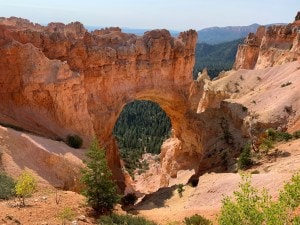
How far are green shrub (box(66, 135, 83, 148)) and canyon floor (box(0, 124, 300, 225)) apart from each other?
1564mm

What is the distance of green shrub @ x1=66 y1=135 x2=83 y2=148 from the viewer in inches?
1212

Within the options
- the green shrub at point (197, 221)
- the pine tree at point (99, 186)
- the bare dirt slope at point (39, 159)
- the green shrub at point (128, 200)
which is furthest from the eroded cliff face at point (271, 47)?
the pine tree at point (99, 186)

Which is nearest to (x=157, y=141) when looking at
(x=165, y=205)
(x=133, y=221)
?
(x=165, y=205)

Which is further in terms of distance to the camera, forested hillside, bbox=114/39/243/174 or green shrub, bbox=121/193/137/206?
forested hillside, bbox=114/39/243/174

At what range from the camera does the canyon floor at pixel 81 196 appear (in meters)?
17.7

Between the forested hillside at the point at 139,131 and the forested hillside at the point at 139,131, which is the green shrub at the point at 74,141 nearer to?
the forested hillside at the point at 139,131

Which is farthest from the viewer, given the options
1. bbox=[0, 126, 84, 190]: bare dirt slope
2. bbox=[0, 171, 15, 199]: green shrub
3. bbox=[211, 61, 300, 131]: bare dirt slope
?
bbox=[211, 61, 300, 131]: bare dirt slope

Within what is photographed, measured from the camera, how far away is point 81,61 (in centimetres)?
3619

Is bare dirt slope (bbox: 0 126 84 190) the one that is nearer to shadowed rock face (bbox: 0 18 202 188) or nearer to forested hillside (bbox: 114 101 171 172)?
shadowed rock face (bbox: 0 18 202 188)

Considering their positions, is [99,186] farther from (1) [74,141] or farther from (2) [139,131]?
(2) [139,131]

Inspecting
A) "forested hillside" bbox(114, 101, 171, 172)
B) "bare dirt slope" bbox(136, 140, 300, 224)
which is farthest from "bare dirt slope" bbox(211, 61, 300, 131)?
"forested hillside" bbox(114, 101, 171, 172)

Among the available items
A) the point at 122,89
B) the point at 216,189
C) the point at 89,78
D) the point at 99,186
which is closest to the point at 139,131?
the point at 122,89

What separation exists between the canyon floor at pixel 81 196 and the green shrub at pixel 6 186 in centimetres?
59

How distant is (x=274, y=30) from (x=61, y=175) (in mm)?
56522
